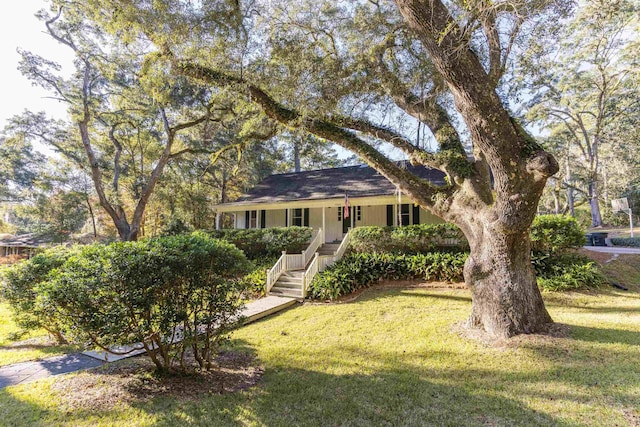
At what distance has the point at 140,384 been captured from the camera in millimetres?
3969

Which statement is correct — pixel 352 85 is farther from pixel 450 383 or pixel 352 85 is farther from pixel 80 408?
pixel 80 408

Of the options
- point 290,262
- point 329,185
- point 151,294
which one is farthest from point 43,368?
point 329,185

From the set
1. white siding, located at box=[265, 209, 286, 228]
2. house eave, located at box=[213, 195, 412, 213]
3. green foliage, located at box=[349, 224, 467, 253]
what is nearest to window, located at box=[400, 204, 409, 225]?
house eave, located at box=[213, 195, 412, 213]

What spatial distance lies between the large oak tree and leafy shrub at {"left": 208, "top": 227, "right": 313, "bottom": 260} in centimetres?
658

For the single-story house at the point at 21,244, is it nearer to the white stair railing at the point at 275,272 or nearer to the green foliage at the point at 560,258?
the white stair railing at the point at 275,272

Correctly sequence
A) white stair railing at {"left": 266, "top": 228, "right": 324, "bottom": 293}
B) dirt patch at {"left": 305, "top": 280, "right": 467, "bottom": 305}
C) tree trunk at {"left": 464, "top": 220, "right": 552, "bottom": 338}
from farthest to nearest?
white stair railing at {"left": 266, "top": 228, "right": 324, "bottom": 293} < dirt patch at {"left": 305, "top": 280, "right": 467, "bottom": 305} < tree trunk at {"left": 464, "top": 220, "right": 552, "bottom": 338}

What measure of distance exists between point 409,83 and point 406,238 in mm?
5327

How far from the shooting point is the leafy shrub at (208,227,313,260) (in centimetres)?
1341

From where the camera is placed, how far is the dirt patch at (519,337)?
4.93 metres

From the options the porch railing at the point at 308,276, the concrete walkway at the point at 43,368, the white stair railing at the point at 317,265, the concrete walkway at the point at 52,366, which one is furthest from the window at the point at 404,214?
the concrete walkway at the point at 43,368

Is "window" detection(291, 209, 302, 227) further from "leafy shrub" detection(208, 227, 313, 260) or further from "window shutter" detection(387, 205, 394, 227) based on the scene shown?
"window shutter" detection(387, 205, 394, 227)

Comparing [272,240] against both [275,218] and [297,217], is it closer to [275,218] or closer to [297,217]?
[297,217]

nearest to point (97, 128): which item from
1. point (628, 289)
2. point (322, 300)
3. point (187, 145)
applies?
point (187, 145)

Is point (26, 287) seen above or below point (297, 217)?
below
